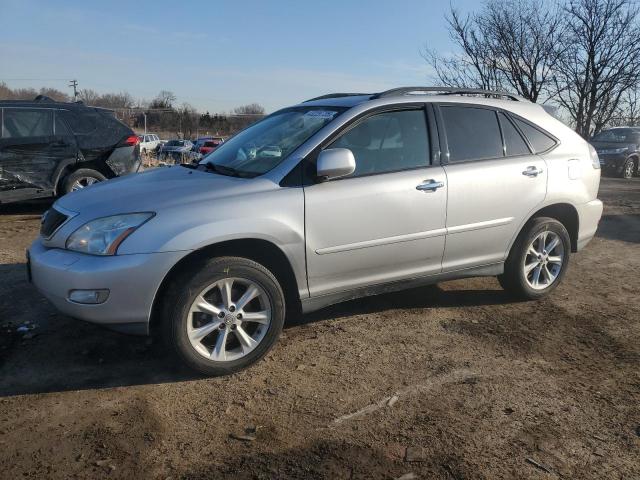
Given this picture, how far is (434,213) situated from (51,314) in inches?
121

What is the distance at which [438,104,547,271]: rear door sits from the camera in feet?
13.9

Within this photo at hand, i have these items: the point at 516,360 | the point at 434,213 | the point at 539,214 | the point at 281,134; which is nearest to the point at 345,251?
the point at 434,213

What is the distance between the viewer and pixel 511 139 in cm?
463

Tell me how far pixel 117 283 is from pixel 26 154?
19.3ft

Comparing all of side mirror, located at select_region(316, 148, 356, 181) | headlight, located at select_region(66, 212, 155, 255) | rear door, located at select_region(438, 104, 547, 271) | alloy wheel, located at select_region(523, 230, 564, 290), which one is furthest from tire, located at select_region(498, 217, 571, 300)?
headlight, located at select_region(66, 212, 155, 255)

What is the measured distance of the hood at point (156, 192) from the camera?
3354mm

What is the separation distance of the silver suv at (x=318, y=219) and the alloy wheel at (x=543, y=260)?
0.05ft

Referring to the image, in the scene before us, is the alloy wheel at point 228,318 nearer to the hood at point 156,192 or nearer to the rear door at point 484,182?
the hood at point 156,192

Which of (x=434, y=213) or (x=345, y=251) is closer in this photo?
(x=345, y=251)

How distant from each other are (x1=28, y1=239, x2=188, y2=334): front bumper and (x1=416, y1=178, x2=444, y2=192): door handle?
178cm

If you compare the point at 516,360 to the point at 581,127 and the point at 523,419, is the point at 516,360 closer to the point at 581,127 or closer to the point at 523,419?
the point at 523,419

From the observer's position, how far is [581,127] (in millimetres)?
23094

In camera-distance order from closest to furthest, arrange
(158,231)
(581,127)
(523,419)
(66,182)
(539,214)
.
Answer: (523,419)
(158,231)
(539,214)
(66,182)
(581,127)

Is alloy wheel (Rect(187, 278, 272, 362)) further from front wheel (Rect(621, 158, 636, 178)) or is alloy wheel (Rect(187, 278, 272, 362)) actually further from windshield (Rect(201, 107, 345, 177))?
front wheel (Rect(621, 158, 636, 178))
